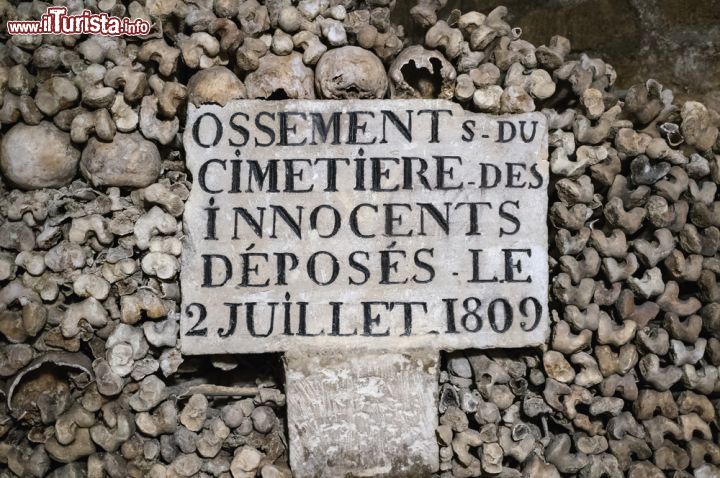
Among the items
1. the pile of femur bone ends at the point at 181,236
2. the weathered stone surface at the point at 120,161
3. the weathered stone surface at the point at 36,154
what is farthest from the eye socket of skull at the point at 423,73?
the weathered stone surface at the point at 36,154

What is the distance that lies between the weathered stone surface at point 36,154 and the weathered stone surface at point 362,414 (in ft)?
2.86

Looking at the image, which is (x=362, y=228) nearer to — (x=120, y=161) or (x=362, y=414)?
(x=362, y=414)

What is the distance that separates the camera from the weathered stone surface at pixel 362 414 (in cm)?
240

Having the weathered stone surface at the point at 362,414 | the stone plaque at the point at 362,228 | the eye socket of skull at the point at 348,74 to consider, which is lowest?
the weathered stone surface at the point at 362,414

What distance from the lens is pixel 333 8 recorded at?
2432mm

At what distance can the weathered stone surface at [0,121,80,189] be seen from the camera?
2.38m

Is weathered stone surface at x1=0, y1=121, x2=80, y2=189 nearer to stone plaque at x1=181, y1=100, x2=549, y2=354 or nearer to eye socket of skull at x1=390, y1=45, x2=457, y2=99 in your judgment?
stone plaque at x1=181, y1=100, x2=549, y2=354

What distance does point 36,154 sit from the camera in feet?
7.79

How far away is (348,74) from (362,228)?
1.46ft

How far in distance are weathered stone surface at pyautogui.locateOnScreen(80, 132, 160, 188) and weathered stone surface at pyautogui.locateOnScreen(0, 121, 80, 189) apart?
0.06 meters

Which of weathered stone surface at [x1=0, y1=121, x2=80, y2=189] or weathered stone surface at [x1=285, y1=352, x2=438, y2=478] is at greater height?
weathered stone surface at [x1=0, y1=121, x2=80, y2=189]

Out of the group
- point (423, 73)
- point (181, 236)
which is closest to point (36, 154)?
point (181, 236)

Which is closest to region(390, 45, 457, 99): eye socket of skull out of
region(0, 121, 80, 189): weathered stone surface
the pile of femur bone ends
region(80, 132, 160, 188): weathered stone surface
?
the pile of femur bone ends

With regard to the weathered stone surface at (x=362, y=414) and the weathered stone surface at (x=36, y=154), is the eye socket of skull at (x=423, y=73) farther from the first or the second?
the weathered stone surface at (x=36, y=154)
